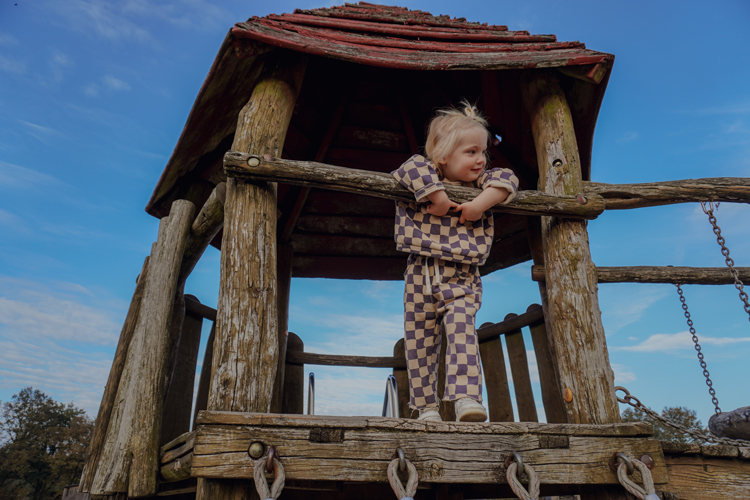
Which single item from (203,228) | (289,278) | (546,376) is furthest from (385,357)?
(203,228)

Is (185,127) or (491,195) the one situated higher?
(185,127)

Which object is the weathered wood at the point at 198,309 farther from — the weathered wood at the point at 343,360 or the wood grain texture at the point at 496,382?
the wood grain texture at the point at 496,382

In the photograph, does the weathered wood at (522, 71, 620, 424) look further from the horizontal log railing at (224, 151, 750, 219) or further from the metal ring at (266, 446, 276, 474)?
the metal ring at (266, 446, 276, 474)

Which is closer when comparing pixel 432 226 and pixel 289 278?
pixel 432 226

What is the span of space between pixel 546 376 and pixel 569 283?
7.43 feet

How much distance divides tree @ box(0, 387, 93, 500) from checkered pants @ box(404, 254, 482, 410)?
13.9m

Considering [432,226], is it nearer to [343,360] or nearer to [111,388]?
[111,388]

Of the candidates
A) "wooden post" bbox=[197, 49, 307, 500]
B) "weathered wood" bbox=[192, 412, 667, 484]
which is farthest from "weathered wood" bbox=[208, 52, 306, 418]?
"weathered wood" bbox=[192, 412, 667, 484]

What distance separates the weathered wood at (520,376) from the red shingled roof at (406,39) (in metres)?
2.86

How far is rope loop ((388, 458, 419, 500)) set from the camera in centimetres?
157

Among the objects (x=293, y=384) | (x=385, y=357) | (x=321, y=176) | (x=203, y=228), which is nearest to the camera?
(x=321, y=176)

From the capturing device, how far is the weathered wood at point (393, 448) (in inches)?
67.5

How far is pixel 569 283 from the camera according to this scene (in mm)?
2635

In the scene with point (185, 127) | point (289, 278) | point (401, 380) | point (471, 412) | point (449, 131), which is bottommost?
point (471, 412)
